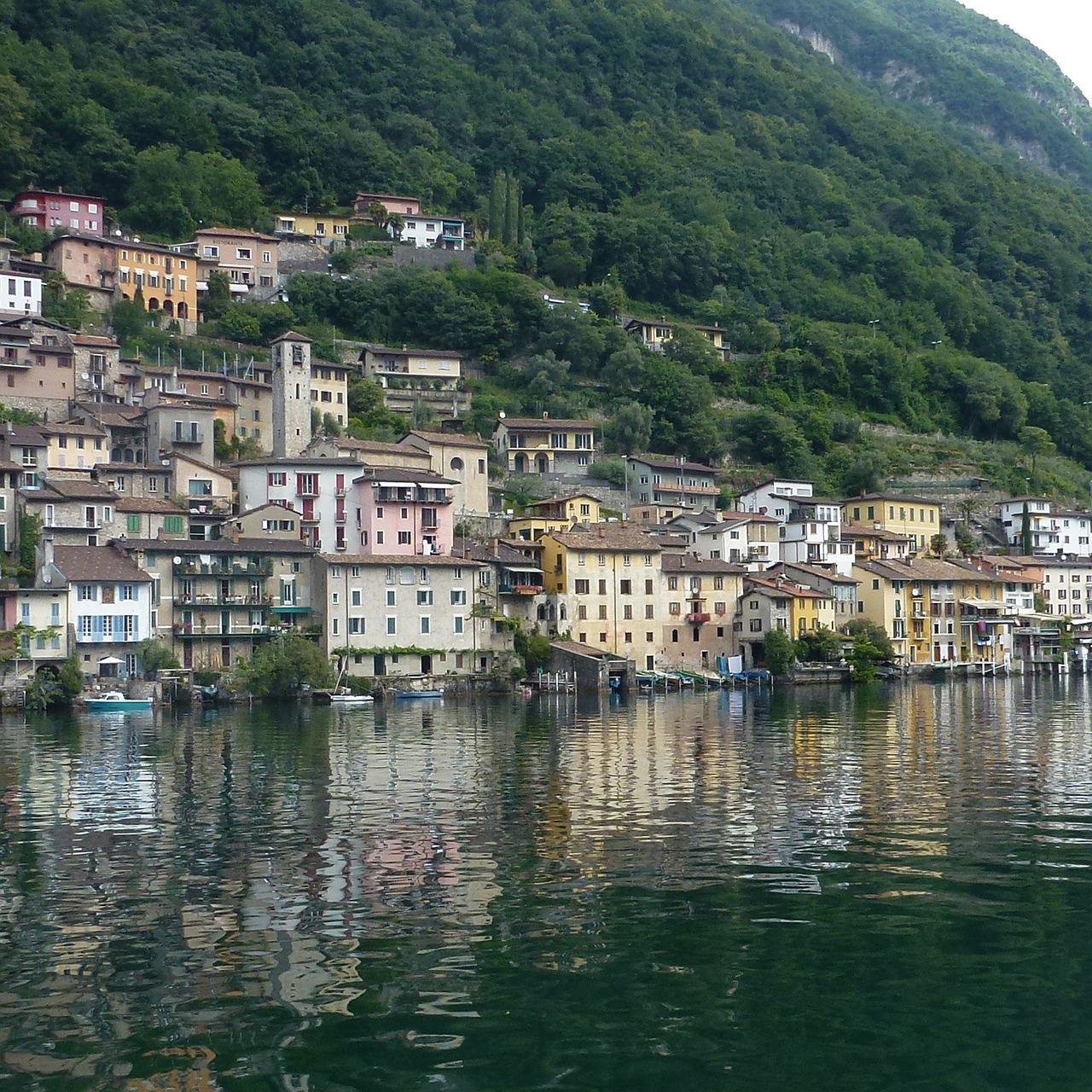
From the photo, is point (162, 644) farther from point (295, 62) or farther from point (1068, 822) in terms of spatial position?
point (295, 62)

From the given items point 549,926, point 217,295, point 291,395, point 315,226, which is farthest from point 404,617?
point 315,226

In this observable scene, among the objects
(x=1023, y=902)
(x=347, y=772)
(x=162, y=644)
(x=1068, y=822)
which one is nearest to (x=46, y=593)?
(x=162, y=644)

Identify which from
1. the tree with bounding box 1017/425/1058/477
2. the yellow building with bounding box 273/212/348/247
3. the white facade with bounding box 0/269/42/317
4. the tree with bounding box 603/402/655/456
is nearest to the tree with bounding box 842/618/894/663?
the tree with bounding box 603/402/655/456

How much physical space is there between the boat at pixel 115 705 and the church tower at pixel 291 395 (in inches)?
1076

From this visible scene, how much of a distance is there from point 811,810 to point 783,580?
58731mm

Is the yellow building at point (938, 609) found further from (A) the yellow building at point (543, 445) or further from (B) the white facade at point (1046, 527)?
(A) the yellow building at point (543, 445)

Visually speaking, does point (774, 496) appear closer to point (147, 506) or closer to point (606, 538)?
point (606, 538)

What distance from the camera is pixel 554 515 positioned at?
292ft

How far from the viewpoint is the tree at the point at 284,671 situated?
6806cm

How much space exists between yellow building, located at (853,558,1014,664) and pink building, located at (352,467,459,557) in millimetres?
26639

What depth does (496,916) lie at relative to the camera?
21.1m

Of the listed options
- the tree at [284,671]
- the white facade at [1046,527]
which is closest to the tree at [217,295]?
the tree at [284,671]

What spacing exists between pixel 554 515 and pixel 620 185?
2966 inches

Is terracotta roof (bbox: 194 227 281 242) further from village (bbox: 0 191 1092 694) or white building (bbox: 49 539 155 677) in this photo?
white building (bbox: 49 539 155 677)
